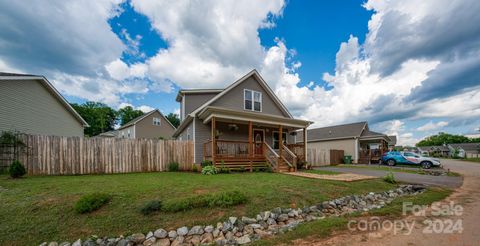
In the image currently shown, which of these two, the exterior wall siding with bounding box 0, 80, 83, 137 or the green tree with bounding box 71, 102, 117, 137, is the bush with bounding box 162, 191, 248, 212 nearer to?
the exterior wall siding with bounding box 0, 80, 83, 137

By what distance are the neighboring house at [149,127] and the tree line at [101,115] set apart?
23529 millimetres

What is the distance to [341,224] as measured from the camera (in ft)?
14.9

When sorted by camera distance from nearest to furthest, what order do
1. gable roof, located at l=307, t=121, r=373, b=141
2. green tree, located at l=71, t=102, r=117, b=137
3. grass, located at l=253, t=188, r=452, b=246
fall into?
grass, located at l=253, t=188, r=452, b=246
gable roof, located at l=307, t=121, r=373, b=141
green tree, located at l=71, t=102, r=117, b=137

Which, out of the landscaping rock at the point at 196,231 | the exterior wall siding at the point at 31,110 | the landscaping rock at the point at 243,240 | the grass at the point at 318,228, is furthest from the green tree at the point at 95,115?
the grass at the point at 318,228

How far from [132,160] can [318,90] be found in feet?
60.8

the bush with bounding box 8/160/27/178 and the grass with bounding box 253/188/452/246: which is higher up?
the bush with bounding box 8/160/27/178

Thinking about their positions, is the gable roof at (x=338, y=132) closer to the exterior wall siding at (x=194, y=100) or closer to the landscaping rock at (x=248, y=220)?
the exterior wall siding at (x=194, y=100)

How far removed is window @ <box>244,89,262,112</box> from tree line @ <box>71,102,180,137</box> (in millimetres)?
46563

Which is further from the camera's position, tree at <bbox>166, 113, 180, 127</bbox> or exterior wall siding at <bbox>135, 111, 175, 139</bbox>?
tree at <bbox>166, 113, 180, 127</bbox>

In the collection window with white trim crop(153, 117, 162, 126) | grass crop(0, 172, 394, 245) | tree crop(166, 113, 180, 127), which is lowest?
grass crop(0, 172, 394, 245)

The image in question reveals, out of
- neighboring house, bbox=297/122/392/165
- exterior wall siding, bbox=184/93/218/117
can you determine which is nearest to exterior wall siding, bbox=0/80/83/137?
exterior wall siding, bbox=184/93/218/117

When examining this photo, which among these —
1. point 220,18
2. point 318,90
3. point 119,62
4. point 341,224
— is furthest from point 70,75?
point 318,90

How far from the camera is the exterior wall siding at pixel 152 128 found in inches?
1101

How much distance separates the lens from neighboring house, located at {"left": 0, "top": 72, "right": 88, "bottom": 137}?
35.4ft
